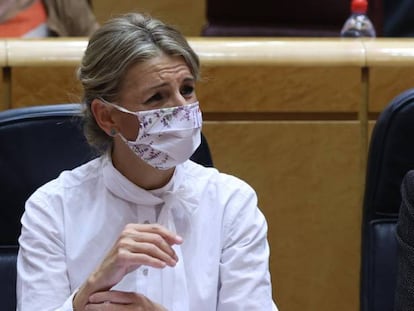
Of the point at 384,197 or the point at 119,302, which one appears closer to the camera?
the point at 119,302

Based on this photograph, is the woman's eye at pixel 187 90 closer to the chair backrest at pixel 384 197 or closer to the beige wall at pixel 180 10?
the chair backrest at pixel 384 197

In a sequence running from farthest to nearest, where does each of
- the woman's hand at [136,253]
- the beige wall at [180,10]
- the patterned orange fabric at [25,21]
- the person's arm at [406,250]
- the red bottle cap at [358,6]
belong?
1. the beige wall at [180,10]
2. the red bottle cap at [358,6]
3. the patterned orange fabric at [25,21]
4. the person's arm at [406,250]
5. the woman's hand at [136,253]

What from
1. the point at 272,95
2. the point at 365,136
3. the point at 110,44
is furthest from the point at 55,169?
the point at 365,136

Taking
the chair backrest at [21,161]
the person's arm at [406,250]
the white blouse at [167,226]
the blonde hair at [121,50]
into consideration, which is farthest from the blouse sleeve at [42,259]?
the person's arm at [406,250]

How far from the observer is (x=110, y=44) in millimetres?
1729

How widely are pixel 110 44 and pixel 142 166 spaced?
0.75 ft

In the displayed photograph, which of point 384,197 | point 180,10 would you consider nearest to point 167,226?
point 384,197

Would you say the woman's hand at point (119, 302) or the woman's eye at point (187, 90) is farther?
the woman's eye at point (187, 90)

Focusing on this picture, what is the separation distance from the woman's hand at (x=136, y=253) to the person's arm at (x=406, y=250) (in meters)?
Answer: 0.41

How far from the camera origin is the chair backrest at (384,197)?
74.2 inches

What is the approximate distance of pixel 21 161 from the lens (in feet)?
6.14

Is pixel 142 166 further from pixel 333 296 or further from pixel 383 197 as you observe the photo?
pixel 333 296

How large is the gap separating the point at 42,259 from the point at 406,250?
626 millimetres

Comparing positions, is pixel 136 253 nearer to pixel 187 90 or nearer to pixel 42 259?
pixel 42 259
